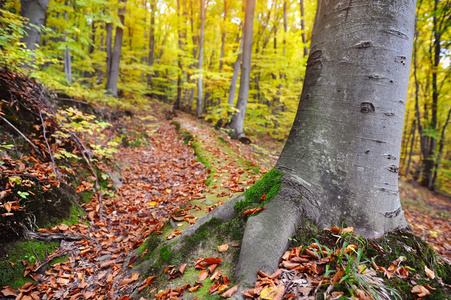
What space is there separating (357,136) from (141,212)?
355 centimetres

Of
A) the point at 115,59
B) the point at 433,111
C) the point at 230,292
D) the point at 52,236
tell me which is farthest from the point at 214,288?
the point at 433,111

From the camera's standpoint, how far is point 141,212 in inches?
145

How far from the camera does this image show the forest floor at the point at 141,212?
2172 millimetres

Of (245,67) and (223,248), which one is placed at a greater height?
(245,67)

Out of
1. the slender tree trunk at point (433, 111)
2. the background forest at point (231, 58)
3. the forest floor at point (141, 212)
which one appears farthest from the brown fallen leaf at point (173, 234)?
the slender tree trunk at point (433, 111)

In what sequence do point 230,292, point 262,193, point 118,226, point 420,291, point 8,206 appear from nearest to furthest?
point 420,291
point 230,292
point 262,193
point 8,206
point 118,226

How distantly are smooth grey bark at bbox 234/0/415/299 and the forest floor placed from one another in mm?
1596

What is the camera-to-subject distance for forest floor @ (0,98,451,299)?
7.13ft

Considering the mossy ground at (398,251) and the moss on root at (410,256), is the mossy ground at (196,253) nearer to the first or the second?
the mossy ground at (398,251)

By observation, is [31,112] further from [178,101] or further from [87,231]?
[178,101]

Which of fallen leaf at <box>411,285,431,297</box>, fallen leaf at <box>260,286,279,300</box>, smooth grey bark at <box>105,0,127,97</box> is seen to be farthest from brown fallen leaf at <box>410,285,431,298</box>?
smooth grey bark at <box>105,0,127,97</box>

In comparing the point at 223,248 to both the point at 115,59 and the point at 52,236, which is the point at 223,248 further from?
the point at 115,59

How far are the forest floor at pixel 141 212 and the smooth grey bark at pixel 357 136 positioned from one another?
62.8 inches

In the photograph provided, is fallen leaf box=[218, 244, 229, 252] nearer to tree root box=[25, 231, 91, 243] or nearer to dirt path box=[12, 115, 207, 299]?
dirt path box=[12, 115, 207, 299]
